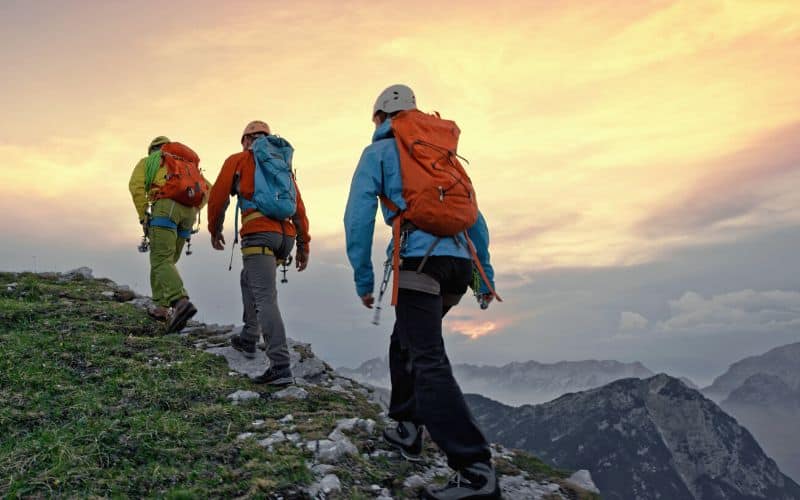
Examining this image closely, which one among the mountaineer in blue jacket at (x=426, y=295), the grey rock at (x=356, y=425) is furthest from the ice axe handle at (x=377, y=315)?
the grey rock at (x=356, y=425)

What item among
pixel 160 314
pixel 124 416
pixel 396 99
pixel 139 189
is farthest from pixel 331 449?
pixel 160 314

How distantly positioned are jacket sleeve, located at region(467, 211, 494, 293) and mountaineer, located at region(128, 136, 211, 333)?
7018mm

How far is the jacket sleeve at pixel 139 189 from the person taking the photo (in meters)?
10.9

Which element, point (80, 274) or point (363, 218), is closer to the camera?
point (363, 218)

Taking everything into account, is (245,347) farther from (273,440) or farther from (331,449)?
(331,449)

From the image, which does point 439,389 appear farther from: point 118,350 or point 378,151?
point 118,350

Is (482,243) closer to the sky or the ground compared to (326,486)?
closer to the sky

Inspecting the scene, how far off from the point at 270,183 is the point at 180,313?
14.5ft

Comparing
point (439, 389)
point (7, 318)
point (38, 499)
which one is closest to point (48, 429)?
point (38, 499)

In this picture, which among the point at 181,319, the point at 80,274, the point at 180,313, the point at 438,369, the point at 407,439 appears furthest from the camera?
the point at 80,274

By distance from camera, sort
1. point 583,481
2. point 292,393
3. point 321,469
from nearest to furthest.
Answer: point 321,469 < point 583,481 < point 292,393

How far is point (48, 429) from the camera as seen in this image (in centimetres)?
620

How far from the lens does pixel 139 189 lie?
11.0 meters

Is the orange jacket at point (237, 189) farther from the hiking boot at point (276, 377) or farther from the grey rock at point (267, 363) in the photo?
the grey rock at point (267, 363)
